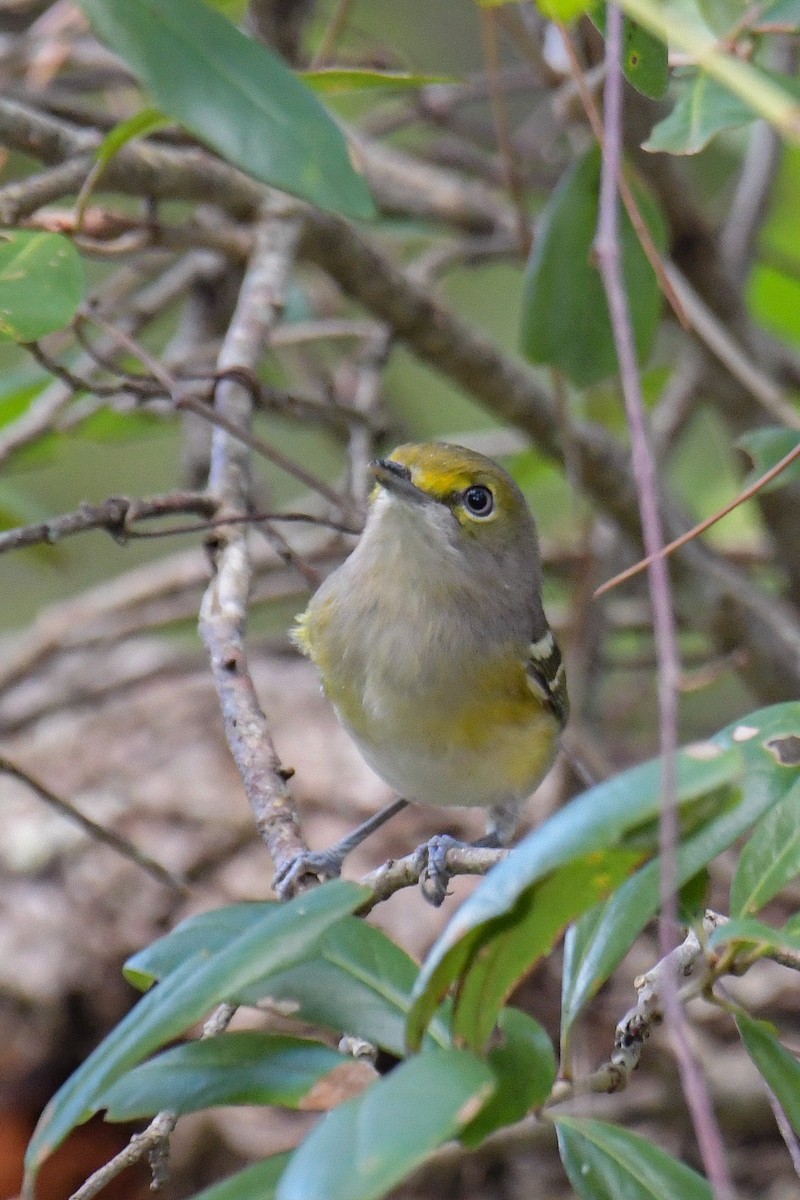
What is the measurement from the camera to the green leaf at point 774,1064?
160 centimetres

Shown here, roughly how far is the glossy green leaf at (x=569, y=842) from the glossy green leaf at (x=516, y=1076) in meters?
0.09

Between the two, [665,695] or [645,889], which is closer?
[665,695]

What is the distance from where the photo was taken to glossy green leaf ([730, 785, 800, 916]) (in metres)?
1.77

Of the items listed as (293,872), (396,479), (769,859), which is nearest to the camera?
(769,859)

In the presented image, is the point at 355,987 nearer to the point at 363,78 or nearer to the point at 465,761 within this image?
the point at 465,761

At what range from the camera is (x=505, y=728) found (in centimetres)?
305

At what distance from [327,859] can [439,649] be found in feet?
1.75

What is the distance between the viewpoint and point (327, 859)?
2943 millimetres

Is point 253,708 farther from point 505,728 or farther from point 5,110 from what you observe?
point 5,110

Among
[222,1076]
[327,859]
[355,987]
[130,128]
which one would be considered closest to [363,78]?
Answer: [130,128]

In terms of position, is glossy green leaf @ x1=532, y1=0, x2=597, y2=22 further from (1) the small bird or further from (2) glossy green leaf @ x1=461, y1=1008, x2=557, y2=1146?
(2) glossy green leaf @ x1=461, y1=1008, x2=557, y2=1146

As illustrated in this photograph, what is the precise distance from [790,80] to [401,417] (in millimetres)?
2970


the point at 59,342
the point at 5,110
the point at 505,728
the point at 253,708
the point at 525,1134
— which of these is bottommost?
the point at 525,1134

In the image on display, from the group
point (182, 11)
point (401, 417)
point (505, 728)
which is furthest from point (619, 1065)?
point (401, 417)
